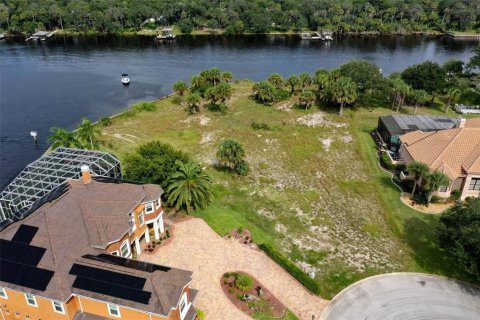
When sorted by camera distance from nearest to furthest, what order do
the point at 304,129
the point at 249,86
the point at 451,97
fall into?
the point at 304,129 < the point at 451,97 < the point at 249,86

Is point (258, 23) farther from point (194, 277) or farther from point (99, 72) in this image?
point (194, 277)

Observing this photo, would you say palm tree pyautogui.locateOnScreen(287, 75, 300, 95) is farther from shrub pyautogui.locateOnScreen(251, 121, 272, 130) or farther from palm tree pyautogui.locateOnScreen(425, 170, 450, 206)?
palm tree pyautogui.locateOnScreen(425, 170, 450, 206)

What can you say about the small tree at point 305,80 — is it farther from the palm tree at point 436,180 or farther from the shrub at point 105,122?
the palm tree at point 436,180

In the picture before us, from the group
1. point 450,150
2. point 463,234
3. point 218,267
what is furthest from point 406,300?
point 450,150

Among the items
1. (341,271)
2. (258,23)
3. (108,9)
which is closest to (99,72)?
(108,9)

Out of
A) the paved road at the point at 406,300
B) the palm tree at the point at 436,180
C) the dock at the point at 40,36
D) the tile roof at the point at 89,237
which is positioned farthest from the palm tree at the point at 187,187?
the dock at the point at 40,36

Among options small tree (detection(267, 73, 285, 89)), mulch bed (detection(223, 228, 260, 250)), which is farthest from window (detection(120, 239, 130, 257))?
small tree (detection(267, 73, 285, 89))

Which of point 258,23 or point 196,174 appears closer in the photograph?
point 196,174
